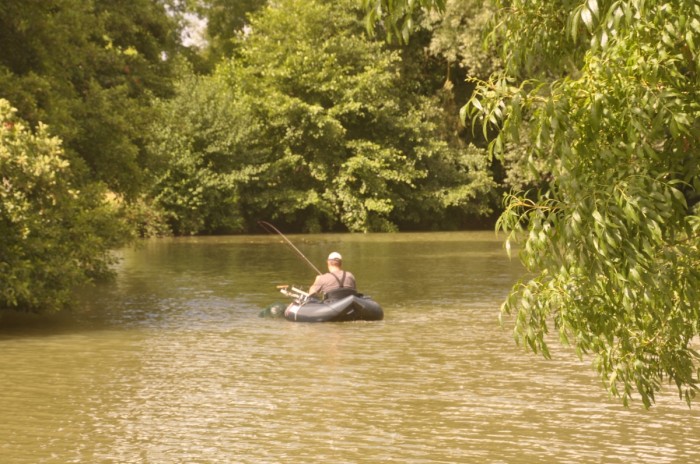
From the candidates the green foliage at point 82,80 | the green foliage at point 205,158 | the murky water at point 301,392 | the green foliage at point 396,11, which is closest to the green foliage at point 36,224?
the murky water at point 301,392

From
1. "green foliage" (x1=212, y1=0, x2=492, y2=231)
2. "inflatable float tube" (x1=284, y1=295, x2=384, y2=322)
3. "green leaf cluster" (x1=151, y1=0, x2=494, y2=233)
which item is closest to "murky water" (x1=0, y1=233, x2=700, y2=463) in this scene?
"inflatable float tube" (x1=284, y1=295, x2=384, y2=322)

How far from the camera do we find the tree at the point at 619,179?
6895mm

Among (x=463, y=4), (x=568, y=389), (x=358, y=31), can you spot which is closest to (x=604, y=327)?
(x=568, y=389)

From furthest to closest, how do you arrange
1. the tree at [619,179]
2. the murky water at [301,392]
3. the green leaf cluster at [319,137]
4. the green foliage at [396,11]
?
the green leaf cluster at [319,137] → the murky water at [301,392] → the green foliage at [396,11] → the tree at [619,179]

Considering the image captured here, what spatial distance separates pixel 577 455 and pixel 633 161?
3899 mm

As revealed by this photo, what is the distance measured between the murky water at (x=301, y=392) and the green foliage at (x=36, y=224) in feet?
2.73

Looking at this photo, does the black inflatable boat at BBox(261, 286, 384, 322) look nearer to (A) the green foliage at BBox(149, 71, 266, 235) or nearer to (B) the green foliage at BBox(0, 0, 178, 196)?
(B) the green foliage at BBox(0, 0, 178, 196)

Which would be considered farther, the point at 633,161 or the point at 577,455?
the point at 577,455

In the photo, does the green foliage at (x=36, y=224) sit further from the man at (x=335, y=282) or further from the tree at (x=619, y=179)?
the tree at (x=619, y=179)

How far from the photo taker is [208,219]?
51656 mm

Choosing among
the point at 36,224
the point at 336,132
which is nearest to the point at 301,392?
the point at 36,224

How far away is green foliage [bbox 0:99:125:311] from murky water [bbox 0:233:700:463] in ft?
2.73

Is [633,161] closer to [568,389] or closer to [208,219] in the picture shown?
[568,389]

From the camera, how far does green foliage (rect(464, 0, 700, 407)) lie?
6.89 metres
